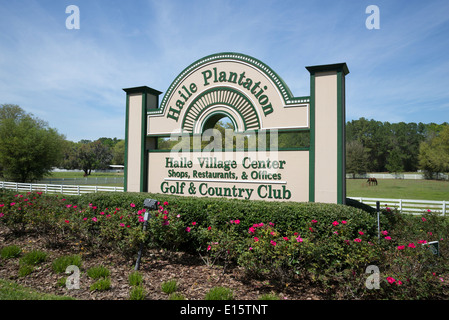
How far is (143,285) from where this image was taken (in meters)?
4.49

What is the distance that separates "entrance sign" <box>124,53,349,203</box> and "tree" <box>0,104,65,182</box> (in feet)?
→ 72.3

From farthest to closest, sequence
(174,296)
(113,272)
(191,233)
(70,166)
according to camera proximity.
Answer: (70,166), (191,233), (113,272), (174,296)

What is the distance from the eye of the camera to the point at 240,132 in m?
8.65

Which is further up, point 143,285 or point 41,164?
point 41,164

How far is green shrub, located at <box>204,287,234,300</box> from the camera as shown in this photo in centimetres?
401

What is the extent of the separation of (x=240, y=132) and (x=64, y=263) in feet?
18.6

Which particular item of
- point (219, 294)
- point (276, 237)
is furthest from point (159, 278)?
point (276, 237)

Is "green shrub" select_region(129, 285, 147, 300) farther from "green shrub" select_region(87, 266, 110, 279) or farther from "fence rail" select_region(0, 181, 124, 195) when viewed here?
"fence rail" select_region(0, 181, 124, 195)

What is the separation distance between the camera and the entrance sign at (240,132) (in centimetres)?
759

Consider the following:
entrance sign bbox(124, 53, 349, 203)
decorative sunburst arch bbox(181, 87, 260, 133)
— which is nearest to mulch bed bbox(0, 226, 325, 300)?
entrance sign bbox(124, 53, 349, 203)

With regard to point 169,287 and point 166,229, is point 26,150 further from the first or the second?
point 169,287
